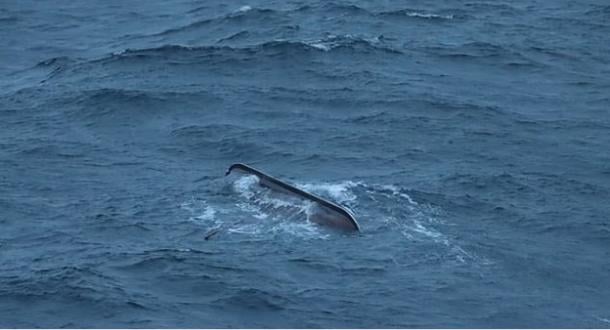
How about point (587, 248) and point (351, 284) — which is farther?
point (587, 248)

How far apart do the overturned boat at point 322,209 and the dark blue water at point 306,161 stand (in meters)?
0.65

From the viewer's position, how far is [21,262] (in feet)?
221

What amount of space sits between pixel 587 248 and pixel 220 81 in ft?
109

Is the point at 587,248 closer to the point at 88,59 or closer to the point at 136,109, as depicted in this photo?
the point at 136,109

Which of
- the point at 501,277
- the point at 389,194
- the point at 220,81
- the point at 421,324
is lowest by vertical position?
the point at 421,324

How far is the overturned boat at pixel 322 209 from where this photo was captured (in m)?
69.4

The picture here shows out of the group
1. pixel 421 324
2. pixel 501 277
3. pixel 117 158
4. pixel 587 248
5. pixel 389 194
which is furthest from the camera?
pixel 117 158

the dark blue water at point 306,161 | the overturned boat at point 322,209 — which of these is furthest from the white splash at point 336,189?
the overturned boat at point 322,209

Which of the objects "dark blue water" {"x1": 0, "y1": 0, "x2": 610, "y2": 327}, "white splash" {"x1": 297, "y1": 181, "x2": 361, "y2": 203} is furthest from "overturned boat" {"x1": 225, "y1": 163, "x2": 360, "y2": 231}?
"white splash" {"x1": 297, "y1": 181, "x2": 361, "y2": 203}

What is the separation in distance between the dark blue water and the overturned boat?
0.65 m

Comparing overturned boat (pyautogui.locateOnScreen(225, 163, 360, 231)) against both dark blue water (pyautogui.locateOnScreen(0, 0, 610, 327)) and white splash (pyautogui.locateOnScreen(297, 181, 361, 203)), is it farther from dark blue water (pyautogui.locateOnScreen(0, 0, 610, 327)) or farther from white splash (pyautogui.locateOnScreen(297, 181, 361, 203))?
white splash (pyautogui.locateOnScreen(297, 181, 361, 203))

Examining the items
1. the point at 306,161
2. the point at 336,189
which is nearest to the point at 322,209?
the point at 336,189

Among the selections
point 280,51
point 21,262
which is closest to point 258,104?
point 280,51

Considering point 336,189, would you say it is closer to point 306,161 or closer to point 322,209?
point 322,209
